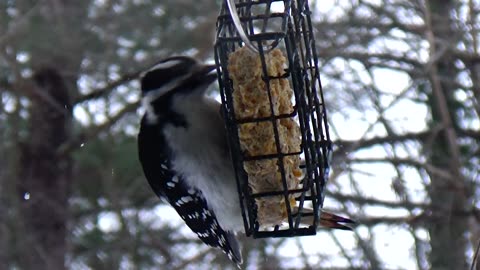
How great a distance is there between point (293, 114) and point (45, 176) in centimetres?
499

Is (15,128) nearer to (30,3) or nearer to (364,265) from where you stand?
(30,3)

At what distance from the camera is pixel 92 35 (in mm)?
6973

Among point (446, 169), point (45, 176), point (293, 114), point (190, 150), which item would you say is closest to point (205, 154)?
point (190, 150)

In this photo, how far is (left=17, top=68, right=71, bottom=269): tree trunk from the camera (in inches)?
298

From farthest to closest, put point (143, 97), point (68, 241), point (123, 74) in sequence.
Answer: point (68, 241)
point (123, 74)
point (143, 97)

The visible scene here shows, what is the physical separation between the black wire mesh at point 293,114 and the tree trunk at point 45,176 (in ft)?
13.9

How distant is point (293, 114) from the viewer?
3322mm

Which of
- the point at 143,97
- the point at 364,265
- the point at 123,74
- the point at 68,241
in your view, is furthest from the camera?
the point at 68,241

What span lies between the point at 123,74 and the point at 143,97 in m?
3.16

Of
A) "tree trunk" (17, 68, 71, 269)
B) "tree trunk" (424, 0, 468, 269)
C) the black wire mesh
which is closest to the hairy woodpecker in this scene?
the black wire mesh

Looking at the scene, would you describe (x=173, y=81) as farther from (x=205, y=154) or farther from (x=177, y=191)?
(x=177, y=191)

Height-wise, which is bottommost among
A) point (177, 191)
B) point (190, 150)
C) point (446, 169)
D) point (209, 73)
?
point (177, 191)

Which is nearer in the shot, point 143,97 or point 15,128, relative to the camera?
point 143,97

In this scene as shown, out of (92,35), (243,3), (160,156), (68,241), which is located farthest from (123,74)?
(243,3)
